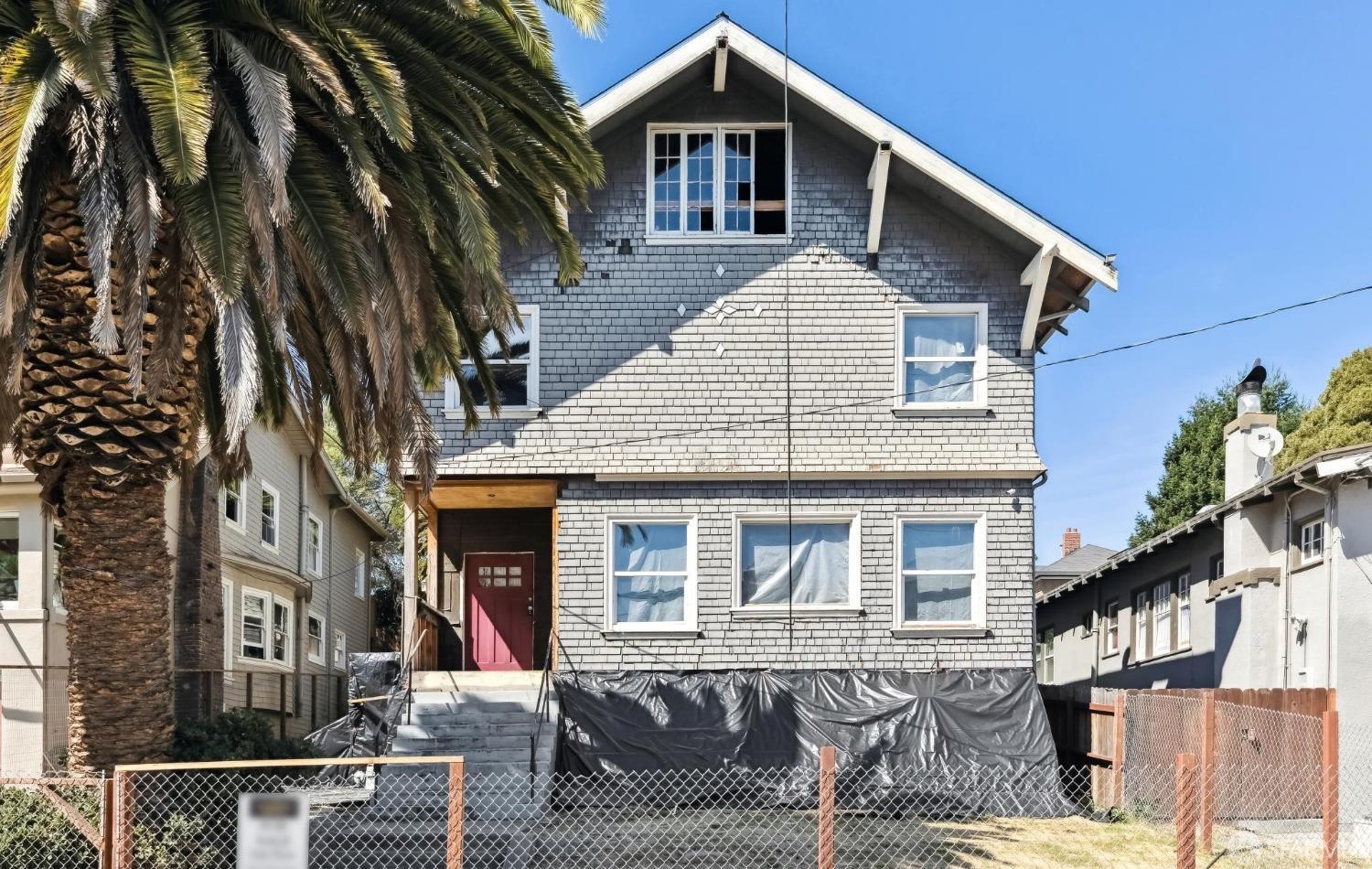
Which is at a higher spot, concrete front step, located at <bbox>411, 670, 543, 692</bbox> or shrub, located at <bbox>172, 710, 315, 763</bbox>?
concrete front step, located at <bbox>411, 670, 543, 692</bbox>

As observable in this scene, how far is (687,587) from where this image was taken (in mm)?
18625

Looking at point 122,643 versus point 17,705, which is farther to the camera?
point 17,705

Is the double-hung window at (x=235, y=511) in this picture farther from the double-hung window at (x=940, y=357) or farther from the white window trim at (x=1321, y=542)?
the white window trim at (x=1321, y=542)

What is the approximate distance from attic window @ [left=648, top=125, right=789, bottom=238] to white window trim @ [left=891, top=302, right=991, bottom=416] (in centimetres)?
219

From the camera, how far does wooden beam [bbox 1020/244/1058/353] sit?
59.4 ft

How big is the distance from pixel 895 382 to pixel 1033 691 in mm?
4561

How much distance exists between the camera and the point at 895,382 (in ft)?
61.5

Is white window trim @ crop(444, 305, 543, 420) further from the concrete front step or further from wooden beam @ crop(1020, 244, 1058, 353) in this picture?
wooden beam @ crop(1020, 244, 1058, 353)

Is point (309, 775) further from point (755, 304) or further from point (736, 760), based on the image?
point (755, 304)

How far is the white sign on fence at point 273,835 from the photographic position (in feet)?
11.5

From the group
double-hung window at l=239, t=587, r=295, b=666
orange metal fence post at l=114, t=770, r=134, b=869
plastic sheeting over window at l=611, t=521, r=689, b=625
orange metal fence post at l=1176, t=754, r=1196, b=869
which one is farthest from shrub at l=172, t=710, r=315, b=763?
orange metal fence post at l=1176, t=754, r=1196, b=869

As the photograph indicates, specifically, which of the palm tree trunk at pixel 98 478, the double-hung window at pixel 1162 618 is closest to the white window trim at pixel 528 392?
the palm tree trunk at pixel 98 478

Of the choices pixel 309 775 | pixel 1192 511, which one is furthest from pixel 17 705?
pixel 1192 511

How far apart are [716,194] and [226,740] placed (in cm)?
976
